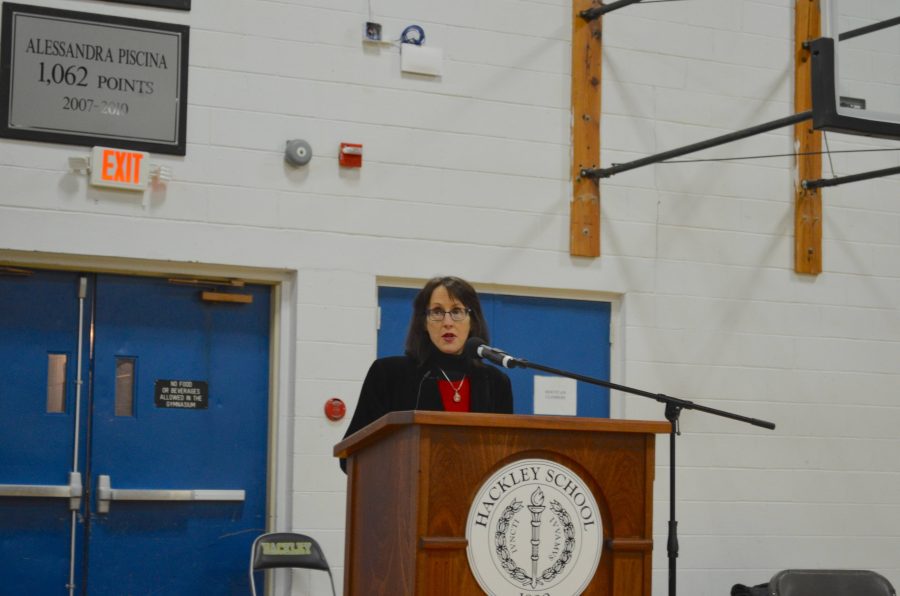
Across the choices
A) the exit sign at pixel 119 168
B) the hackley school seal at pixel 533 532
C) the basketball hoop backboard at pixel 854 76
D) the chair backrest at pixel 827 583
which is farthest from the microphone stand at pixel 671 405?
the exit sign at pixel 119 168

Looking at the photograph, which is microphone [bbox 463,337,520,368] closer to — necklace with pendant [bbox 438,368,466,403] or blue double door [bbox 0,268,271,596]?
necklace with pendant [bbox 438,368,466,403]

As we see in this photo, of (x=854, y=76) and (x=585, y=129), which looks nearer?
(x=854, y=76)

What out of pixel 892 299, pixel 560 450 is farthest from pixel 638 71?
pixel 560 450

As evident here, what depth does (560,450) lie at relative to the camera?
2.52 meters

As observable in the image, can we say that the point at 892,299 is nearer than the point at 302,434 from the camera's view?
No

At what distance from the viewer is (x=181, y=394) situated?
507 cm

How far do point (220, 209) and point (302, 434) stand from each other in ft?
3.31

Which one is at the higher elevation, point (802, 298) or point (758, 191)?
point (758, 191)

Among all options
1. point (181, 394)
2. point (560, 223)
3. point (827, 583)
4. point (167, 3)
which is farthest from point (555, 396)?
point (167, 3)

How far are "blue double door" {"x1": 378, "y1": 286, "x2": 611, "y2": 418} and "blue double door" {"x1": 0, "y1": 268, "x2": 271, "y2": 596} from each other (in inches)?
32.5

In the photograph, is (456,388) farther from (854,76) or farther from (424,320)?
(854,76)

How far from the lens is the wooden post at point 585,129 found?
5.67 metres

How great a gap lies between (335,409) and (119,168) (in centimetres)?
134

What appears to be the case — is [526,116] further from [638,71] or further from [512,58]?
[638,71]
